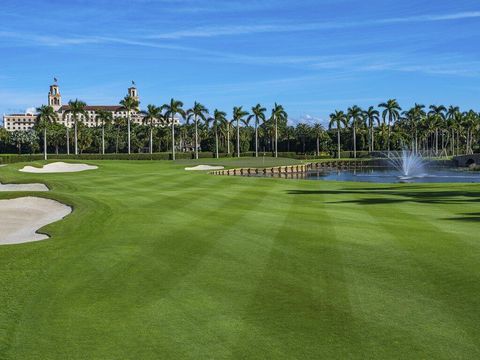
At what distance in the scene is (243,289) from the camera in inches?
368

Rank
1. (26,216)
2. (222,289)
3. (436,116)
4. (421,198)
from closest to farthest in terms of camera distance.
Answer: (222,289)
(26,216)
(421,198)
(436,116)

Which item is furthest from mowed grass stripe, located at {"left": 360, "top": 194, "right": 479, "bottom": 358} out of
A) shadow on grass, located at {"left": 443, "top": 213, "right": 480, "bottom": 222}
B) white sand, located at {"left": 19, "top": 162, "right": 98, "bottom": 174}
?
white sand, located at {"left": 19, "top": 162, "right": 98, "bottom": 174}

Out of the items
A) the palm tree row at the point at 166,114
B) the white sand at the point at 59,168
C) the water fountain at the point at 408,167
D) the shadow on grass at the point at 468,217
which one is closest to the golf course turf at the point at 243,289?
the shadow on grass at the point at 468,217

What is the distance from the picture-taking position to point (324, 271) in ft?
34.5

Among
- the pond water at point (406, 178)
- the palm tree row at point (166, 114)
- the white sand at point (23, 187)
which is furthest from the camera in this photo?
the palm tree row at point (166, 114)

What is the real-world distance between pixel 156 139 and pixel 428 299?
15466 cm

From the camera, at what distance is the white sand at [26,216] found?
1534 cm

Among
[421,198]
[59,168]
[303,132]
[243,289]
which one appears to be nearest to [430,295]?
[243,289]

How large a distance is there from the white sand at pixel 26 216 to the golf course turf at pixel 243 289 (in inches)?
52.3

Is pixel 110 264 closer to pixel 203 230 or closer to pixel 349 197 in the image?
pixel 203 230

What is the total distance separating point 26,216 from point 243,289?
43.7 feet

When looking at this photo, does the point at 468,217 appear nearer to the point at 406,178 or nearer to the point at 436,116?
the point at 406,178

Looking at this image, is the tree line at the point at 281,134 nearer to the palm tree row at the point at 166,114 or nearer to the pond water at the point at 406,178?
the palm tree row at the point at 166,114

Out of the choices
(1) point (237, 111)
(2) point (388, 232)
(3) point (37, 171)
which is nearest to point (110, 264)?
(2) point (388, 232)
